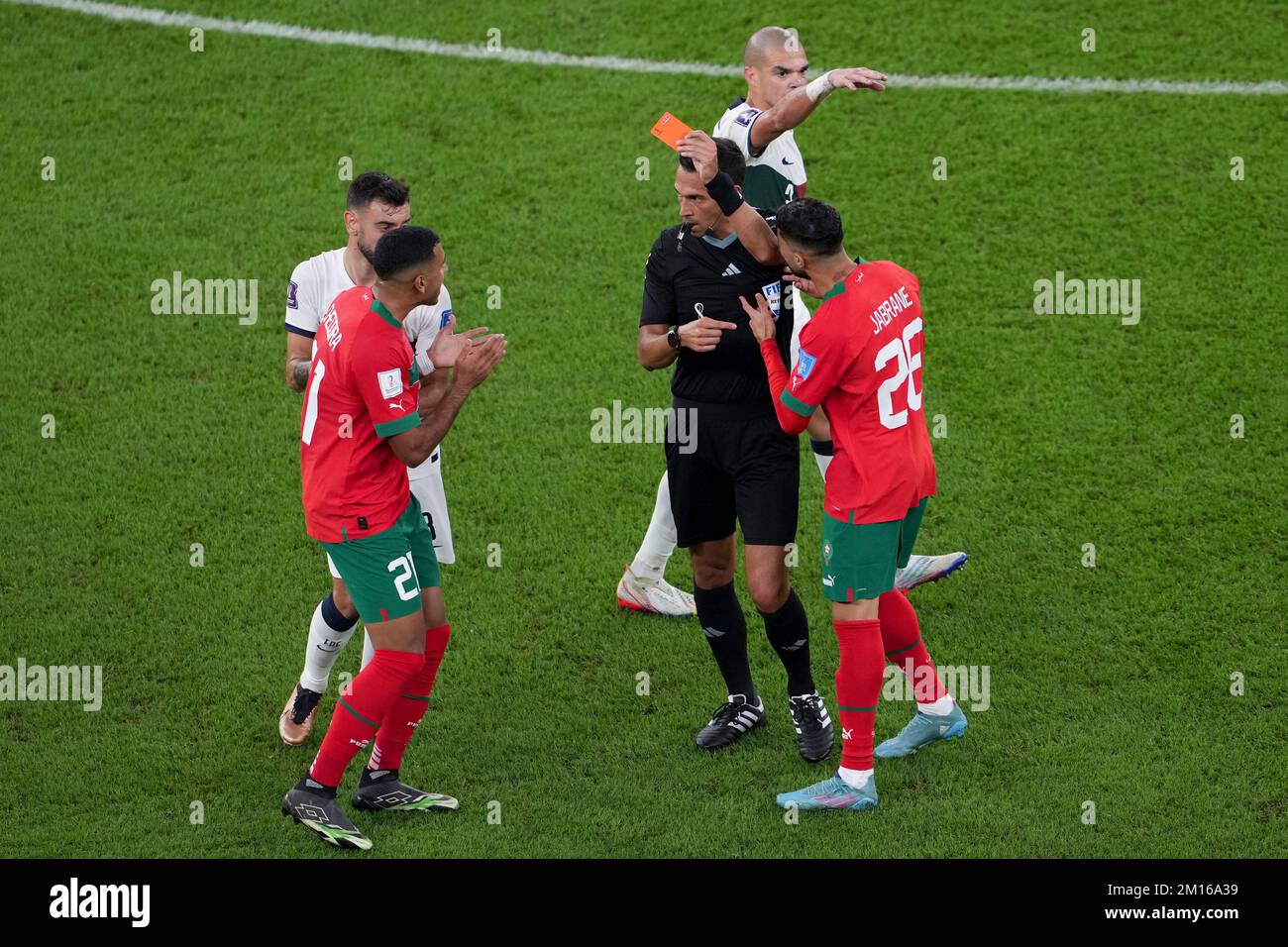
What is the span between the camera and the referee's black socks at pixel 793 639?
660 centimetres

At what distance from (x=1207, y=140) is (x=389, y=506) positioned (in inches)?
290

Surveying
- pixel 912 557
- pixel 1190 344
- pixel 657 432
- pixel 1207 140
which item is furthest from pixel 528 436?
pixel 1207 140

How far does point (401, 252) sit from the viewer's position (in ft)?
18.9

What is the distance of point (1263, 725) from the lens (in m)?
6.84

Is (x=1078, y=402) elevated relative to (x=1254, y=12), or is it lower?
lower

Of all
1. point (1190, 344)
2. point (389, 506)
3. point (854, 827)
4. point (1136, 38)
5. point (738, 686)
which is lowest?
point (854, 827)

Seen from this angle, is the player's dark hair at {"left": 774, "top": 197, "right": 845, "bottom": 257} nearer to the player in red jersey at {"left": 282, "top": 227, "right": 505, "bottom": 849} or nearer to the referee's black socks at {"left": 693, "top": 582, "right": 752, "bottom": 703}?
the player in red jersey at {"left": 282, "top": 227, "right": 505, "bottom": 849}

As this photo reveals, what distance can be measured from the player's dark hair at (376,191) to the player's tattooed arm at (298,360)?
1.98 feet

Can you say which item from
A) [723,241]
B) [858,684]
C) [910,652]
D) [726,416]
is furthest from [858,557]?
[723,241]

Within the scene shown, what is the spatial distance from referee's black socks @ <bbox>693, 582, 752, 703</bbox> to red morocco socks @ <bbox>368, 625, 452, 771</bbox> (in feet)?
3.75

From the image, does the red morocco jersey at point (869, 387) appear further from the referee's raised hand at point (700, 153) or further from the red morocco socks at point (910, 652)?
the referee's raised hand at point (700, 153)

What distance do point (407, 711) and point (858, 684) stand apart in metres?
1.82

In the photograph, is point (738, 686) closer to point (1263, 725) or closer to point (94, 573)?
point (1263, 725)

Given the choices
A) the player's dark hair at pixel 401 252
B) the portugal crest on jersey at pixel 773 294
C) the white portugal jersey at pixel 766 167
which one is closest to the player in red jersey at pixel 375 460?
the player's dark hair at pixel 401 252
